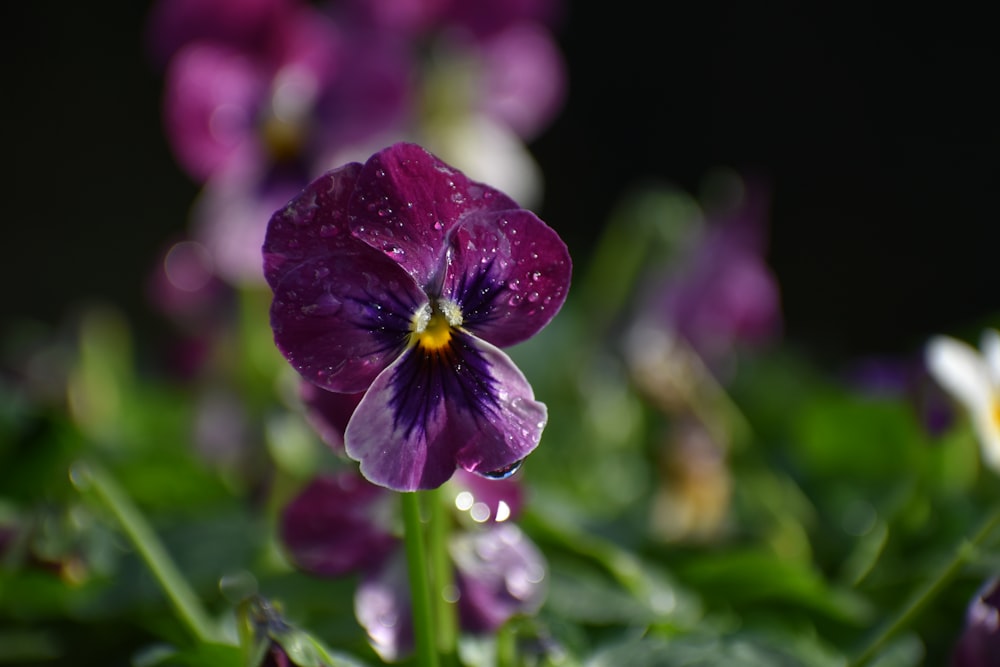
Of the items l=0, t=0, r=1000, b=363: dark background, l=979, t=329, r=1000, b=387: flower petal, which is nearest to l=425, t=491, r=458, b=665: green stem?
l=979, t=329, r=1000, b=387: flower petal

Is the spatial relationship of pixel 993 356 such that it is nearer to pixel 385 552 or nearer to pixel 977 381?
pixel 977 381

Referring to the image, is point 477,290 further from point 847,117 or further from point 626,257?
point 847,117

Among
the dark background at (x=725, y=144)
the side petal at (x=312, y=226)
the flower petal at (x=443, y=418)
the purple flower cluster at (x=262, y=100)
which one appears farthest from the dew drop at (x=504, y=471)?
the dark background at (x=725, y=144)

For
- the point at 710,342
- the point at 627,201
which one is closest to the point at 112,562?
the point at 710,342

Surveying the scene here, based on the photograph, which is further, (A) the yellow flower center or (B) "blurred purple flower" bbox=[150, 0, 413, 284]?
(B) "blurred purple flower" bbox=[150, 0, 413, 284]

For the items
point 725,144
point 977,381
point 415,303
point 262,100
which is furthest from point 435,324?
point 725,144

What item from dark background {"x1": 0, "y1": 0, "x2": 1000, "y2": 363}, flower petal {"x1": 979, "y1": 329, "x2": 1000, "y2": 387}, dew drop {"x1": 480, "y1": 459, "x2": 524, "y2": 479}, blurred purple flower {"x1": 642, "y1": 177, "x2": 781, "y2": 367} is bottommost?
dark background {"x1": 0, "y1": 0, "x2": 1000, "y2": 363}

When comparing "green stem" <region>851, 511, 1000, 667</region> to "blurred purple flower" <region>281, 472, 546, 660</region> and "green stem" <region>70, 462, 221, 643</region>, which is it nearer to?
"blurred purple flower" <region>281, 472, 546, 660</region>
